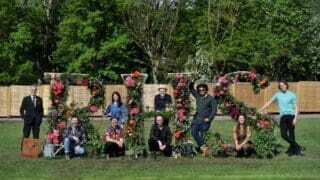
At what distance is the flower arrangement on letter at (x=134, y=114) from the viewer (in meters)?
17.1

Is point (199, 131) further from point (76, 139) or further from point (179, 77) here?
point (76, 139)

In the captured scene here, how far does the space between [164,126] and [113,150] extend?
1.39 m

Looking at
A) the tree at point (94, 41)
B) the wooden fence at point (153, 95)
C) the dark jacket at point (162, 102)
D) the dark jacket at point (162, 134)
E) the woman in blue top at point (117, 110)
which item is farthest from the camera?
A: the tree at point (94, 41)

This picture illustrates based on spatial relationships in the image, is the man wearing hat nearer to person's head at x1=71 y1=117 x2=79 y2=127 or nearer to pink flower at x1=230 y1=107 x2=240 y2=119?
pink flower at x1=230 y1=107 x2=240 y2=119

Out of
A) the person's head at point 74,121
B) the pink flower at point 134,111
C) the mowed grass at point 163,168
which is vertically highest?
the pink flower at point 134,111

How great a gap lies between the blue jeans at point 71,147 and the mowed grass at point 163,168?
0.33 m

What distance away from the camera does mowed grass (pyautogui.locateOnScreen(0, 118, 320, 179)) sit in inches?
531

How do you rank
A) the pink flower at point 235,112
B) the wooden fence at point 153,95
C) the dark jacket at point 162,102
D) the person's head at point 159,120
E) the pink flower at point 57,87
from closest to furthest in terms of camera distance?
the person's head at point 159,120
the pink flower at point 57,87
the pink flower at point 235,112
the dark jacket at point 162,102
the wooden fence at point 153,95

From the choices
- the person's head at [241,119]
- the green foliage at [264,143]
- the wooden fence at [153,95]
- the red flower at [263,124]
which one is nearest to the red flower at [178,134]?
the person's head at [241,119]

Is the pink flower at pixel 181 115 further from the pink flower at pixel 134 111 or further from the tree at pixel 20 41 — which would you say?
the tree at pixel 20 41

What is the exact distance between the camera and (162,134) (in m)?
17.0

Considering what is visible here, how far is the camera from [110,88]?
4316 cm

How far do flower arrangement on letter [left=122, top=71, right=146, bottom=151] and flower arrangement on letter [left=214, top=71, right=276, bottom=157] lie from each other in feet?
6.83

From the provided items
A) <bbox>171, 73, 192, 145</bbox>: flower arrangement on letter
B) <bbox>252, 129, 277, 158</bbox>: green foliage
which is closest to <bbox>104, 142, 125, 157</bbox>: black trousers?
<bbox>171, 73, 192, 145</bbox>: flower arrangement on letter
